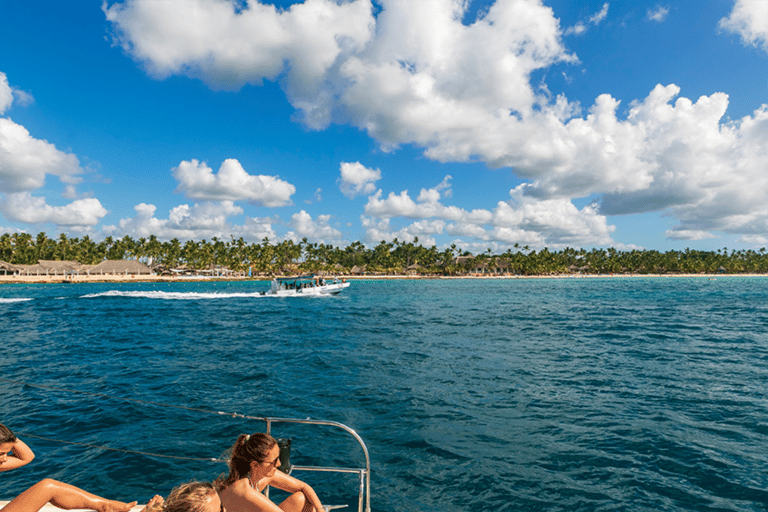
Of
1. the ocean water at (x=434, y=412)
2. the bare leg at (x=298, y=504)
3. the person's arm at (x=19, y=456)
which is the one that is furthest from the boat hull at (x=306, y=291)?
the bare leg at (x=298, y=504)

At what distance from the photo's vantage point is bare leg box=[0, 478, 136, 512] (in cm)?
421

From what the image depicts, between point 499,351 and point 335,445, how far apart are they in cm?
1523

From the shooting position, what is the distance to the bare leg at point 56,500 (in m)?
4.21

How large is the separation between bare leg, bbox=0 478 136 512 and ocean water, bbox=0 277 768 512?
2.37 m

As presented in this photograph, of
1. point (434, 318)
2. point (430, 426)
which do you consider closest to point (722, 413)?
point (430, 426)

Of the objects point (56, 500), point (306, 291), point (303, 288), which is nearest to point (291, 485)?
point (56, 500)

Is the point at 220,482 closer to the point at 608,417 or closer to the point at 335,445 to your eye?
the point at 335,445

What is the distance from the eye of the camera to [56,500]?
450 centimetres

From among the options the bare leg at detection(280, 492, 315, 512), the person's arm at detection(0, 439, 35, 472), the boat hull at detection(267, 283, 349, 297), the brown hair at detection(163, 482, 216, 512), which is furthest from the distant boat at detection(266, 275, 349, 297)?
the brown hair at detection(163, 482, 216, 512)

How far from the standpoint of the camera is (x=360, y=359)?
75.4ft

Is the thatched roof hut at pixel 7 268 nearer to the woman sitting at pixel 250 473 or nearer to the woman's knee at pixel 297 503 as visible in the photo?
the woman's knee at pixel 297 503

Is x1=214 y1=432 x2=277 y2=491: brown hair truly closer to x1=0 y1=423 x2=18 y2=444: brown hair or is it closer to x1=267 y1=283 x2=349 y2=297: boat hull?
x1=0 y1=423 x2=18 y2=444: brown hair

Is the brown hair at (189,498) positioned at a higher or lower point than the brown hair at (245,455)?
higher

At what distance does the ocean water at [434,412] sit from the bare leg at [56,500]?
2.37m
